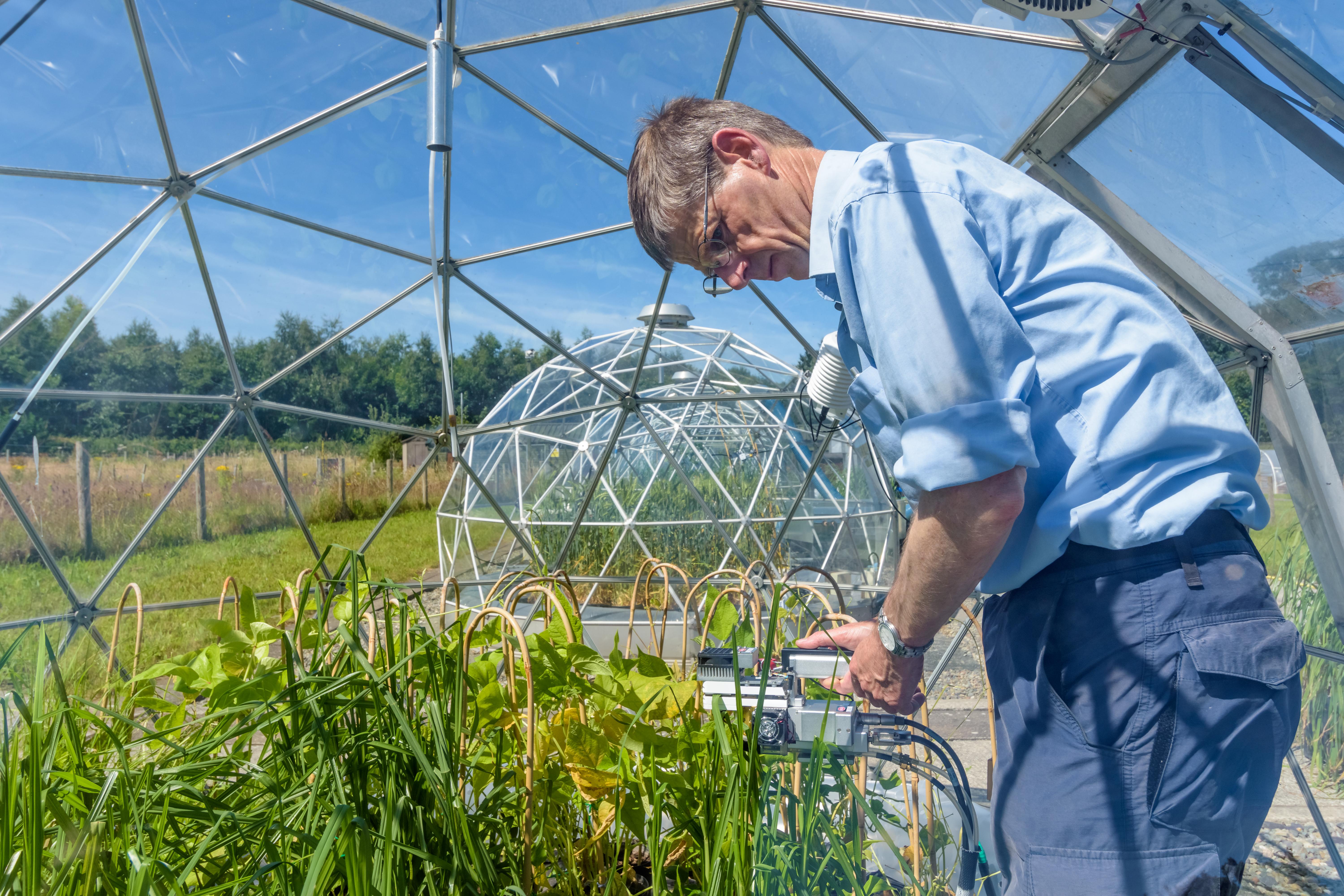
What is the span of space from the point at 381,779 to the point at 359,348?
5.39 metres

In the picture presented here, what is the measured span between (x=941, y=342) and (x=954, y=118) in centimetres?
358

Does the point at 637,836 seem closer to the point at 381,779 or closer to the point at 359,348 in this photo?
the point at 381,779

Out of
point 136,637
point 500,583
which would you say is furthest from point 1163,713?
point 136,637

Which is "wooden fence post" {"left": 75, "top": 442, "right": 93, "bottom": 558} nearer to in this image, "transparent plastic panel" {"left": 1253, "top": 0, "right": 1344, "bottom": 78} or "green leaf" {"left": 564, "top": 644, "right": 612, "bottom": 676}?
"green leaf" {"left": 564, "top": 644, "right": 612, "bottom": 676}

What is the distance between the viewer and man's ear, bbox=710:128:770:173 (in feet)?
5.14

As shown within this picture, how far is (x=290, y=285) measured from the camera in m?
5.90

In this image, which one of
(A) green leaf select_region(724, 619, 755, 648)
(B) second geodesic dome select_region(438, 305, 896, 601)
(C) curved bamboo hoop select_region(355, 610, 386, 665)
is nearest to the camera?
(C) curved bamboo hoop select_region(355, 610, 386, 665)

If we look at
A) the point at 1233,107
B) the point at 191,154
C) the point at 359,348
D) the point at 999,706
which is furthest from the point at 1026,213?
the point at 359,348

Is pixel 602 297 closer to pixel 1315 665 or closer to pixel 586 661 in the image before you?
pixel 586 661

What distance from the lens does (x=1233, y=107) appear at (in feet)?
9.34

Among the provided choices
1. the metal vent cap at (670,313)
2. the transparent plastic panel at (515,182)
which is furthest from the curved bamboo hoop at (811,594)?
the metal vent cap at (670,313)

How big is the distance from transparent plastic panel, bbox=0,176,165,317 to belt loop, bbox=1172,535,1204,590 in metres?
5.64

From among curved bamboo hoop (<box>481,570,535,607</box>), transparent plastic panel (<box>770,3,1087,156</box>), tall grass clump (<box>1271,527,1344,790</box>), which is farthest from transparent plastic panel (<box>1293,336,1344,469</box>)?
curved bamboo hoop (<box>481,570,535,607</box>)

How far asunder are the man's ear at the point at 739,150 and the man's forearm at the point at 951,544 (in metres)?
0.75
